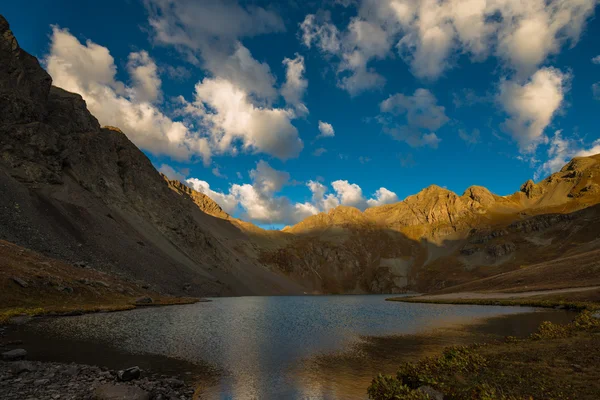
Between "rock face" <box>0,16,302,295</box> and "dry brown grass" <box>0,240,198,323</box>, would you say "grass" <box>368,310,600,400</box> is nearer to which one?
"dry brown grass" <box>0,240,198,323</box>

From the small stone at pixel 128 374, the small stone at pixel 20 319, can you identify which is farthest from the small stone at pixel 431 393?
the small stone at pixel 20 319

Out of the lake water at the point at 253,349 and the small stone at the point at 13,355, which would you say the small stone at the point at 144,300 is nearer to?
the lake water at the point at 253,349

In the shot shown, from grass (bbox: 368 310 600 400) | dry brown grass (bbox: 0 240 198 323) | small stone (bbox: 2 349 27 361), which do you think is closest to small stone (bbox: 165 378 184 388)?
grass (bbox: 368 310 600 400)

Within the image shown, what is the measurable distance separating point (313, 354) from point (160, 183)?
523 feet

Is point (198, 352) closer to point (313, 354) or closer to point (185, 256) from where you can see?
point (313, 354)

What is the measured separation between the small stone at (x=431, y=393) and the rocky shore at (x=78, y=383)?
12.2 m

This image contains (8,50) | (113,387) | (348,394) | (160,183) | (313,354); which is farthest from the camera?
(160,183)

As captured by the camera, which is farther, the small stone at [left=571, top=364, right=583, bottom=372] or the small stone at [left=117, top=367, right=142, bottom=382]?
the small stone at [left=117, top=367, right=142, bottom=382]

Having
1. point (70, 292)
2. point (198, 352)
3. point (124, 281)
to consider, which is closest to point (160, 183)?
point (124, 281)

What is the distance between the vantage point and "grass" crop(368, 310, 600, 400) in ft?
47.9

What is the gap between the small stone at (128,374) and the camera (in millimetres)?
20453

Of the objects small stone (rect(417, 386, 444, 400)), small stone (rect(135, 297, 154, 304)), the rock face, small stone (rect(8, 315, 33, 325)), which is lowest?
small stone (rect(417, 386, 444, 400))

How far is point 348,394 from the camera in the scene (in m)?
19.6

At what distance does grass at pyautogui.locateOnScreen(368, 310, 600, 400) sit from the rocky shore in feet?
37.5
